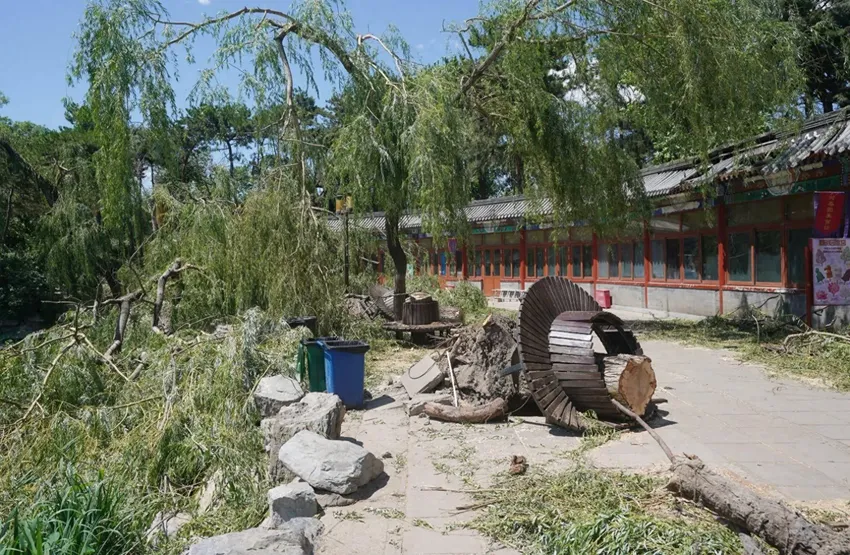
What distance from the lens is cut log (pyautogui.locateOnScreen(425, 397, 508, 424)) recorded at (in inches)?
259

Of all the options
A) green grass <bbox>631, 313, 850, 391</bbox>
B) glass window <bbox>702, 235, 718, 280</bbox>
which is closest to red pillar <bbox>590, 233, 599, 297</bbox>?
glass window <bbox>702, 235, 718, 280</bbox>

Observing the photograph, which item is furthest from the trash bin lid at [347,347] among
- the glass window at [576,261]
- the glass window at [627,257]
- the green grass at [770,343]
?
the glass window at [576,261]

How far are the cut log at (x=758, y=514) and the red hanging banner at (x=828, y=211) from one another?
827 cm

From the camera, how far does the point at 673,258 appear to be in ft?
56.7

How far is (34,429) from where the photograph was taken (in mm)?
5648

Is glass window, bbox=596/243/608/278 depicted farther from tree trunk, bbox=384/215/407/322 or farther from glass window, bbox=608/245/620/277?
tree trunk, bbox=384/215/407/322

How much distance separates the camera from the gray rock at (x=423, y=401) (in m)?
6.98

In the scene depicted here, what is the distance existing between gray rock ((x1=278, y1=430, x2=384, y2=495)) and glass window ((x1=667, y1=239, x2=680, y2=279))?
45.3 ft

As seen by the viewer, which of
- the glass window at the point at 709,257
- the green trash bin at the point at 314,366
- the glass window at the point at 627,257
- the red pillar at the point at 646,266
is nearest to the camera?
the green trash bin at the point at 314,366

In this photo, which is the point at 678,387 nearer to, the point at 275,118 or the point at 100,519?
the point at 100,519

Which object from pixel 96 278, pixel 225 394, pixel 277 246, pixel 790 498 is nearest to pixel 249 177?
→ pixel 277 246

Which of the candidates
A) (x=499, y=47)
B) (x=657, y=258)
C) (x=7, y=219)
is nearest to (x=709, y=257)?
(x=657, y=258)

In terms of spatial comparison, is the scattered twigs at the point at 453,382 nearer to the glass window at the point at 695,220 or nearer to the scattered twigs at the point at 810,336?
the scattered twigs at the point at 810,336

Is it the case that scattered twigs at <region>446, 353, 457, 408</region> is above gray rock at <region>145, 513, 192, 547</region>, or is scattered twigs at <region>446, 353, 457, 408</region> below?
above
